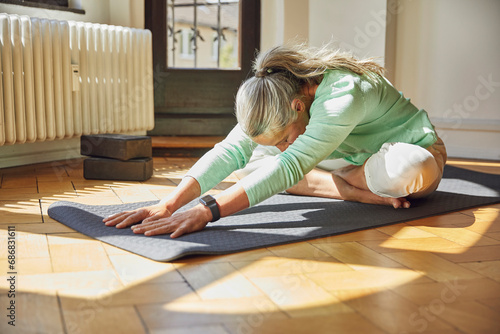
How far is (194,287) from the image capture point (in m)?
1.22

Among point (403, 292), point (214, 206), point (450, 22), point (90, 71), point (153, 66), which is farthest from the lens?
point (153, 66)

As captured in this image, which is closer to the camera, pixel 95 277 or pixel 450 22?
pixel 95 277

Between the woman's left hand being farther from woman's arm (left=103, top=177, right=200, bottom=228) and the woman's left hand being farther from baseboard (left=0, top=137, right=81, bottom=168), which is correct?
baseboard (left=0, top=137, right=81, bottom=168)

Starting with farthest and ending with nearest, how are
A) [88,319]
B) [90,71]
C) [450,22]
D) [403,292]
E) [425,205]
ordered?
[450,22] < [90,71] < [425,205] < [403,292] < [88,319]

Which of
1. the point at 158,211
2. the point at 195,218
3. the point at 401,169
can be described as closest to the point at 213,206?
the point at 195,218

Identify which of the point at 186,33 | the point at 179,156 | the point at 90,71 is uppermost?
the point at 186,33

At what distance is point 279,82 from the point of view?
1646 millimetres

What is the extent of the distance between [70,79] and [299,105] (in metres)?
1.66

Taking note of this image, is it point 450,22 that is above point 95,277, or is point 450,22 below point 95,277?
above

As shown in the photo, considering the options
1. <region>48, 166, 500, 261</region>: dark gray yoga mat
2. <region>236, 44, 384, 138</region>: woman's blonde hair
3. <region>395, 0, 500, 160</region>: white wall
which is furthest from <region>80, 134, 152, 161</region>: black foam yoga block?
<region>395, 0, 500, 160</region>: white wall

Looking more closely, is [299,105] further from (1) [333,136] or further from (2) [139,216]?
(2) [139,216]

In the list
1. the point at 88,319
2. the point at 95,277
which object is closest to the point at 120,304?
the point at 88,319

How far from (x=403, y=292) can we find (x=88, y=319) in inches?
25.4

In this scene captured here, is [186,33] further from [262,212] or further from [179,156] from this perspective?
[262,212]
